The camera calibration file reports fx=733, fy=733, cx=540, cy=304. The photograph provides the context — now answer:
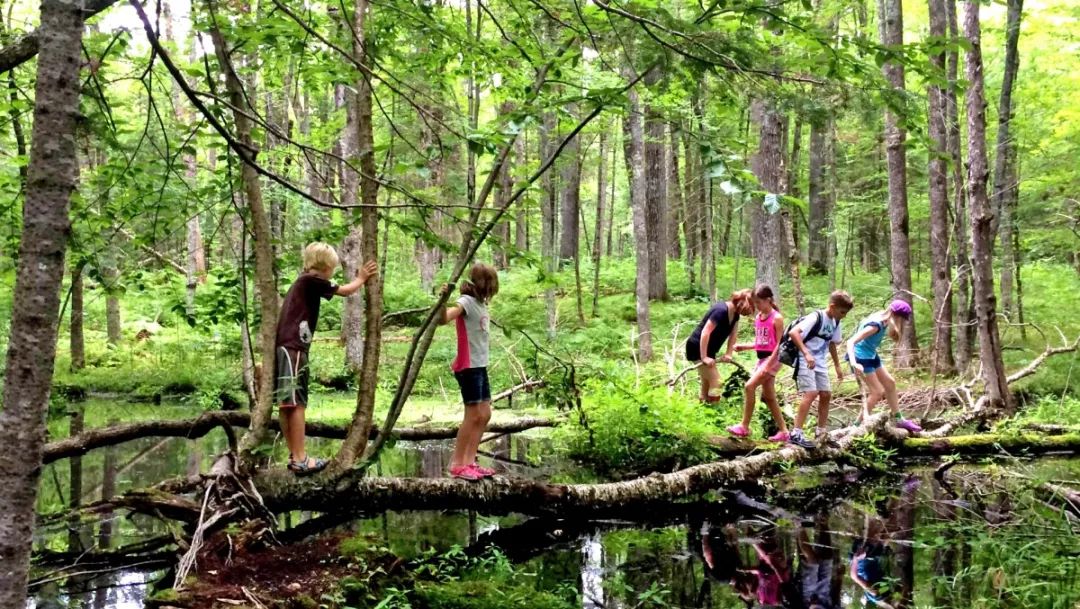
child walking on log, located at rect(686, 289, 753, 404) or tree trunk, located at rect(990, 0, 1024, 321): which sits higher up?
tree trunk, located at rect(990, 0, 1024, 321)

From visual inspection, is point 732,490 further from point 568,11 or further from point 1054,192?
point 1054,192

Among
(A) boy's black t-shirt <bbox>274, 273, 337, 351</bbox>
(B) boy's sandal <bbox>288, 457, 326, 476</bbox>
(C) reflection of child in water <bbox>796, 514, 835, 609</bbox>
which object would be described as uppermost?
(A) boy's black t-shirt <bbox>274, 273, 337, 351</bbox>

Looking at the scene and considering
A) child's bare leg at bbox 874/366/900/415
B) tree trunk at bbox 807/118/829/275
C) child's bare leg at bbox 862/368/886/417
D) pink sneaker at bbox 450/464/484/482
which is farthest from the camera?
tree trunk at bbox 807/118/829/275

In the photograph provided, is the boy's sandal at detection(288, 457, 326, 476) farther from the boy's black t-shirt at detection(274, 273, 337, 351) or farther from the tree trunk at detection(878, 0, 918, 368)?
the tree trunk at detection(878, 0, 918, 368)

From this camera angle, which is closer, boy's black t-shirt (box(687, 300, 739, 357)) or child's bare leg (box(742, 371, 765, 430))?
child's bare leg (box(742, 371, 765, 430))

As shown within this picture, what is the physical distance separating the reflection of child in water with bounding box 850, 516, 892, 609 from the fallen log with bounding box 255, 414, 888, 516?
1.42 m

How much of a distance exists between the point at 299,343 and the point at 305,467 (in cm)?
94

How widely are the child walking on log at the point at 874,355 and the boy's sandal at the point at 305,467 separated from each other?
6335 mm

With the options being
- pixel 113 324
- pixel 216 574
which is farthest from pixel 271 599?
pixel 113 324

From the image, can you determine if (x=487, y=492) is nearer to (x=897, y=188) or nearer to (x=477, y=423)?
(x=477, y=423)

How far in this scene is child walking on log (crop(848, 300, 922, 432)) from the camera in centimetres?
884

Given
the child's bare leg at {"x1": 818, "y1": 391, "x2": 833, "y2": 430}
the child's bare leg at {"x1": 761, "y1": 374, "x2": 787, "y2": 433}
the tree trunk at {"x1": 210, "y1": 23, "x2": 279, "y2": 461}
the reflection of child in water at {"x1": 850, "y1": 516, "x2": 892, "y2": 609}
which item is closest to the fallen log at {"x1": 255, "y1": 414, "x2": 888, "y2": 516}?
the tree trunk at {"x1": 210, "y1": 23, "x2": 279, "y2": 461}

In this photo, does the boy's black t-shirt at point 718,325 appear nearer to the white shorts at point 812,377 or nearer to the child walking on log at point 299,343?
the white shorts at point 812,377

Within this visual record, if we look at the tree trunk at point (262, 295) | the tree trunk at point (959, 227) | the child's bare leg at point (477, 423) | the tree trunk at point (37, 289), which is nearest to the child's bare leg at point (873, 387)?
the tree trunk at point (959, 227)
